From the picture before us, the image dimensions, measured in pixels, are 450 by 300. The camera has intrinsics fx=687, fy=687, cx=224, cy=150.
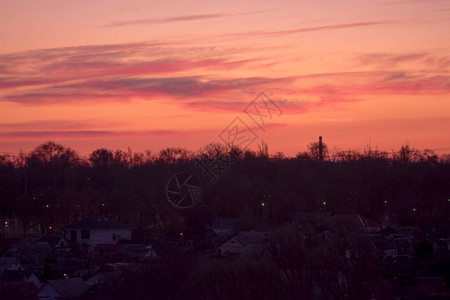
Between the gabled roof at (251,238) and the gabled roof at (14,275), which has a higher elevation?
the gabled roof at (251,238)

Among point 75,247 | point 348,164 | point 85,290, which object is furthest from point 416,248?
point 348,164

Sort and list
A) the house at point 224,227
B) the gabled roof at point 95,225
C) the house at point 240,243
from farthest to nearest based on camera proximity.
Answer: the house at point 224,227 → the gabled roof at point 95,225 → the house at point 240,243

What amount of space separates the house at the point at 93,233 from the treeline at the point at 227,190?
3.32 m

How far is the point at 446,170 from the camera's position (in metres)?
60.5

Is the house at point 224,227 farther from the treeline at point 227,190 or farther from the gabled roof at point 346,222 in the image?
the gabled roof at point 346,222

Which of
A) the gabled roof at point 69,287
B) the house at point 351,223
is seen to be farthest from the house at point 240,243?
the gabled roof at point 69,287

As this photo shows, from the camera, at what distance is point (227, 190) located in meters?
59.9

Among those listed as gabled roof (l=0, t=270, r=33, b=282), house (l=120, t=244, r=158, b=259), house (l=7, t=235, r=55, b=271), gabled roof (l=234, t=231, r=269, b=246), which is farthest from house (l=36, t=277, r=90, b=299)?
gabled roof (l=234, t=231, r=269, b=246)

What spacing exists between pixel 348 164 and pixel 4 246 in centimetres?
4380

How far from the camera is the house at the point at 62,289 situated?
3098 centimetres

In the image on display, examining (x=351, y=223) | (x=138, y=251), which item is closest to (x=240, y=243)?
(x=138, y=251)

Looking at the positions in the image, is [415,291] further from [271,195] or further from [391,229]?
[271,195]

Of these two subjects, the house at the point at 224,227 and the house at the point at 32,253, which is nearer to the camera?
the house at the point at 32,253

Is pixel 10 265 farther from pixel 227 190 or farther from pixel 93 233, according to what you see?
pixel 227 190
